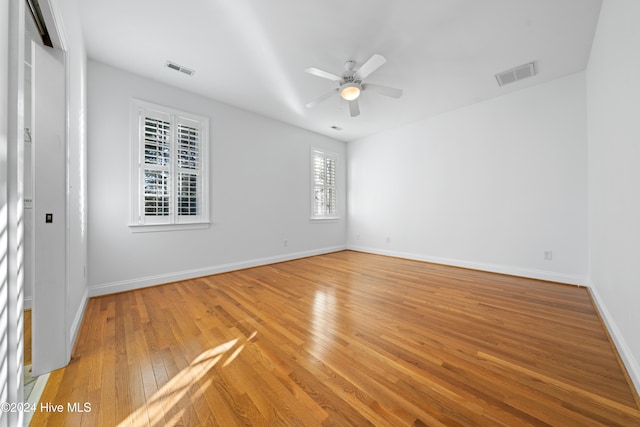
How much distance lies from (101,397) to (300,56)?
3314 mm

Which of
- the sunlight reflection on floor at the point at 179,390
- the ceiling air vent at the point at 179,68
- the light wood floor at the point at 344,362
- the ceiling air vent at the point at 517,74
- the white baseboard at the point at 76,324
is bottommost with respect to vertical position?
the sunlight reflection on floor at the point at 179,390

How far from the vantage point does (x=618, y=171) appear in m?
1.75

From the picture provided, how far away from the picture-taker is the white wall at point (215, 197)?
9.20 ft

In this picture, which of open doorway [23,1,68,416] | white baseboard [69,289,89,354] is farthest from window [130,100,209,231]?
open doorway [23,1,68,416]

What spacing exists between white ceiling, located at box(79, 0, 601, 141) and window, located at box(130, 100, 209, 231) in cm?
50

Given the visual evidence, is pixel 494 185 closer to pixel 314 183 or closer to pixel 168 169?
pixel 314 183

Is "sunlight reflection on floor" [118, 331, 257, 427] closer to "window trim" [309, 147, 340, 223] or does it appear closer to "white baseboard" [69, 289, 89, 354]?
"white baseboard" [69, 289, 89, 354]

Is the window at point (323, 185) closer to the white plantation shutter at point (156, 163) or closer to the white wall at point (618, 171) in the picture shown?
the white plantation shutter at point (156, 163)

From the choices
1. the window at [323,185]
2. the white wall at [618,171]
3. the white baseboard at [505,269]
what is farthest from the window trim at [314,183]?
the white wall at [618,171]

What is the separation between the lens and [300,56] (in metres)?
2.73

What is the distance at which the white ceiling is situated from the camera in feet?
6.85

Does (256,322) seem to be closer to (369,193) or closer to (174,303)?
(174,303)

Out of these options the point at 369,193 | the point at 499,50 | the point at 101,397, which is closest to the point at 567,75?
the point at 499,50

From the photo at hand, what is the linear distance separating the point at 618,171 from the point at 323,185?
4.47 m
